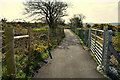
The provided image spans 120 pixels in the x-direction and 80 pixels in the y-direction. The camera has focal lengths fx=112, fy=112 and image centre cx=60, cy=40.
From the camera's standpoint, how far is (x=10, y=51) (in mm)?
3438

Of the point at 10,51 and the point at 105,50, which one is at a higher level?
the point at 10,51

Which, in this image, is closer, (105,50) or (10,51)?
(10,51)

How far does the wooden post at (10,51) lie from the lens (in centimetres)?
338

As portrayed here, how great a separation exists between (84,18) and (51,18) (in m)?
35.1

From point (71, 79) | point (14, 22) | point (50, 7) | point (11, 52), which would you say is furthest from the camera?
point (50, 7)

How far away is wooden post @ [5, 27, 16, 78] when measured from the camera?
3.38 m

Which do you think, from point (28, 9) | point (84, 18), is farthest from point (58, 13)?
point (84, 18)

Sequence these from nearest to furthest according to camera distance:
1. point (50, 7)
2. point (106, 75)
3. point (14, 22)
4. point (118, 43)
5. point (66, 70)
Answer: point (106, 75) < point (66, 70) < point (14, 22) < point (118, 43) < point (50, 7)

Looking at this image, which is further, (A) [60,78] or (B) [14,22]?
(B) [14,22]

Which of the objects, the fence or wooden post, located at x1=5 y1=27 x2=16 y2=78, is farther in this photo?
the fence

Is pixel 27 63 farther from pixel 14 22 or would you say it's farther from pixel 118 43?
pixel 118 43

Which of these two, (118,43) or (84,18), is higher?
(84,18)

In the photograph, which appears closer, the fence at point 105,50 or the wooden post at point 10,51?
the wooden post at point 10,51

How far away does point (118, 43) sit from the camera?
8195mm
